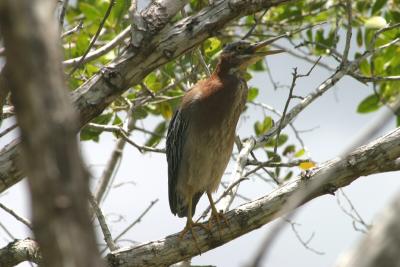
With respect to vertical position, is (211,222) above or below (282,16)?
below

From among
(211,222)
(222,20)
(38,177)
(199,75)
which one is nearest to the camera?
(38,177)

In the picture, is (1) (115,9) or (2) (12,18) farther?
(1) (115,9)

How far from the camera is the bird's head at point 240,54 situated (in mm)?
5840

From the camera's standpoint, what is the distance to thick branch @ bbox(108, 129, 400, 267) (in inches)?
152

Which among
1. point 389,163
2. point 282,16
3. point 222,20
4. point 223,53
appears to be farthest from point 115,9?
point 389,163

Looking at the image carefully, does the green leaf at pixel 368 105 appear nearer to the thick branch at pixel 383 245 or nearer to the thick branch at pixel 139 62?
the thick branch at pixel 139 62

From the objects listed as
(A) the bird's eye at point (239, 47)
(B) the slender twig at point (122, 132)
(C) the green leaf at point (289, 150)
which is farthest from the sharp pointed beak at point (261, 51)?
(B) the slender twig at point (122, 132)

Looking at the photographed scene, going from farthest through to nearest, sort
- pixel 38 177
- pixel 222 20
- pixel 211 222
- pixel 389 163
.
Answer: pixel 211 222, pixel 389 163, pixel 222 20, pixel 38 177

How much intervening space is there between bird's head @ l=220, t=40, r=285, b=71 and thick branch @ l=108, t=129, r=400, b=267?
5.88ft

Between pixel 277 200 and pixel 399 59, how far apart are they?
2172 mm

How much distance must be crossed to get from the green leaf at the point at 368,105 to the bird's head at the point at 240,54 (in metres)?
1.03

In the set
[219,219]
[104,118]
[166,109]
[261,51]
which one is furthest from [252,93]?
[219,219]

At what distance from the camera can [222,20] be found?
3633 mm

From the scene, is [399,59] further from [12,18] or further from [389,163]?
[12,18]
